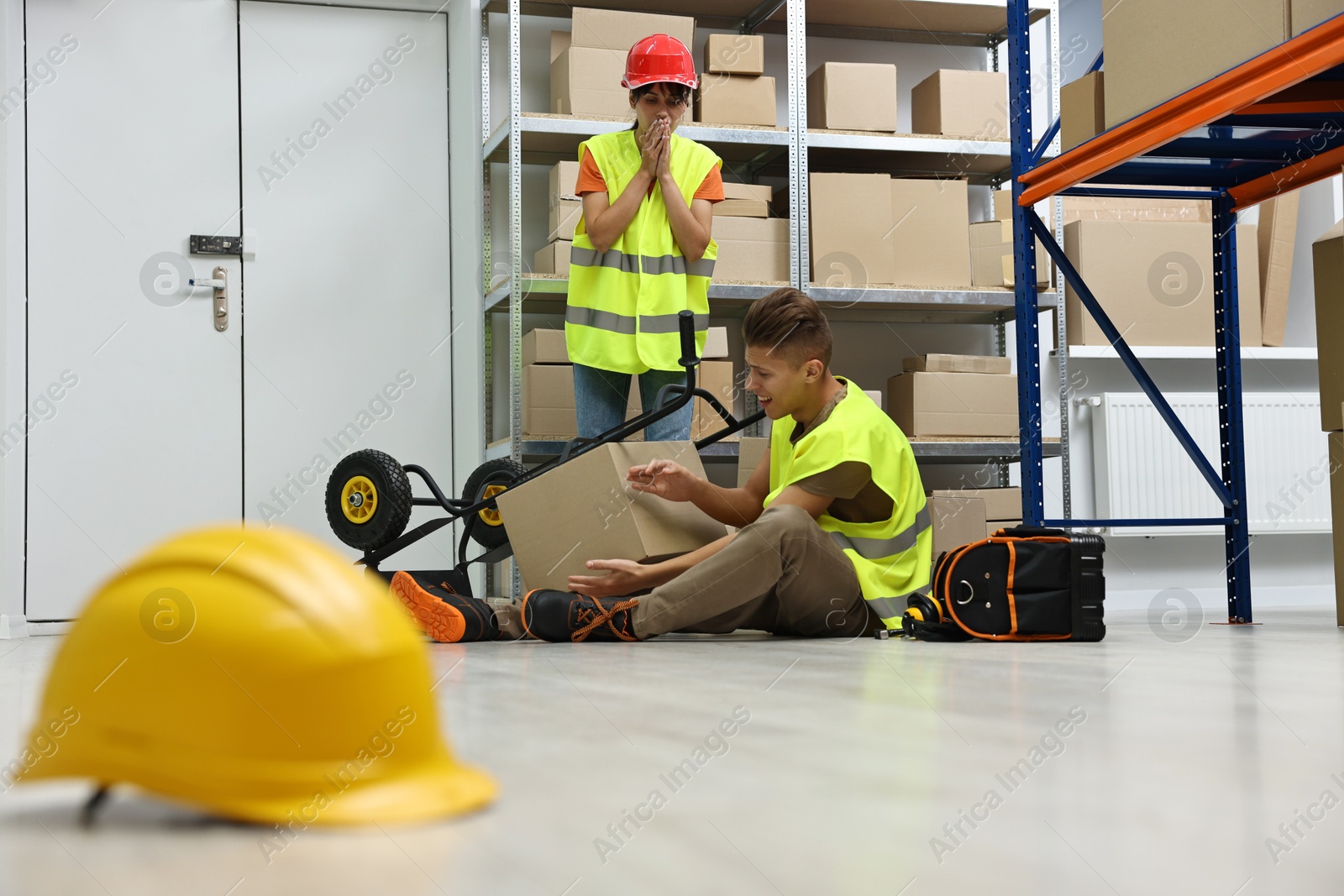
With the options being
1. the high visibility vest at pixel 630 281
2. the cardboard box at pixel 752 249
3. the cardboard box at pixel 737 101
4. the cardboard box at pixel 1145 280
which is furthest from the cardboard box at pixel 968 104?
the high visibility vest at pixel 630 281

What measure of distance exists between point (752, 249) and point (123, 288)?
242cm

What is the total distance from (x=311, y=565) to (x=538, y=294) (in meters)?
3.44

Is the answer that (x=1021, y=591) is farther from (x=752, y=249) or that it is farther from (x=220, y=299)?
(x=220, y=299)

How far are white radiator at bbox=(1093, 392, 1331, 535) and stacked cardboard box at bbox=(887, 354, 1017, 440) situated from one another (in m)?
0.64

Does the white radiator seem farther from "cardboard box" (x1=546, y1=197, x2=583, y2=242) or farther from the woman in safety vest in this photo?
"cardboard box" (x1=546, y1=197, x2=583, y2=242)

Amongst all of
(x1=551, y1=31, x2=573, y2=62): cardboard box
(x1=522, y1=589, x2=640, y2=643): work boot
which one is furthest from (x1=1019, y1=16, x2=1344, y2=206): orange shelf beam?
(x1=551, y1=31, x2=573, y2=62): cardboard box

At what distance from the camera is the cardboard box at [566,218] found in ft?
13.7

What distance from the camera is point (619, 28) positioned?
419 centimetres

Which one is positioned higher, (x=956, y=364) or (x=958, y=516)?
(x=956, y=364)

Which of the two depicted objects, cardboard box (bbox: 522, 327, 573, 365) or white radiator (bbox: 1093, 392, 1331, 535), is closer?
cardboard box (bbox: 522, 327, 573, 365)

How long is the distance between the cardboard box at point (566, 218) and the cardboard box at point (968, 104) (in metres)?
1.52

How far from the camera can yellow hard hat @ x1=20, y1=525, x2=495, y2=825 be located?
3.01 ft

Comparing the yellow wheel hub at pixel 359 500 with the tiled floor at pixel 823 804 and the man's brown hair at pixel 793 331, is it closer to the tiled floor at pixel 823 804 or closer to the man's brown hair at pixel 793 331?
the man's brown hair at pixel 793 331

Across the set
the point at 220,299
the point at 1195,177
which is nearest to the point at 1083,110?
the point at 1195,177
